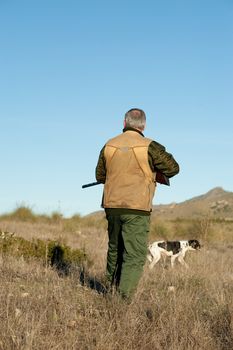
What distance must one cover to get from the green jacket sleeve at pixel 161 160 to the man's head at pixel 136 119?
31cm

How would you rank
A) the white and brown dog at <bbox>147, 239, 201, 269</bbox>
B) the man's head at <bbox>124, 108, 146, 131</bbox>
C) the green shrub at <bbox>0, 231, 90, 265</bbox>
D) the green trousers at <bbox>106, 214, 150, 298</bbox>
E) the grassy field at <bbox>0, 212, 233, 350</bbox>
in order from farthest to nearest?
the white and brown dog at <bbox>147, 239, 201, 269</bbox> < the green shrub at <bbox>0, 231, 90, 265</bbox> < the man's head at <bbox>124, 108, 146, 131</bbox> < the green trousers at <bbox>106, 214, 150, 298</bbox> < the grassy field at <bbox>0, 212, 233, 350</bbox>

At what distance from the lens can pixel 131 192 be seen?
634 centimetres

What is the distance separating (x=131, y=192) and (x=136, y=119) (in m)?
0.86

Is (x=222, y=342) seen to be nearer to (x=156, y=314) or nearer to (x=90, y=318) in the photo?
(x=156, y=314)

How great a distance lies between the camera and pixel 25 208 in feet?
97.9

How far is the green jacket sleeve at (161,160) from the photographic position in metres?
6.34

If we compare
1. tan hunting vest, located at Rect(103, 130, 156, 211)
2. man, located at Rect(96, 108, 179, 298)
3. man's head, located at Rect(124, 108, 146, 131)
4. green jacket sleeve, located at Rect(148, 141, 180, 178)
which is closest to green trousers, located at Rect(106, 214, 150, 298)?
man, located at Rect(96, 108, 179, 298)

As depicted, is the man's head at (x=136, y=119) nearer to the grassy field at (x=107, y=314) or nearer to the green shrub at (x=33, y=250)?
the grassy field at (x=107, y=314)

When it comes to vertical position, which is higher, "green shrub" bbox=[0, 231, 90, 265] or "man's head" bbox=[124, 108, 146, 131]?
"man's head" bbox=[124, 108, 146, 131]

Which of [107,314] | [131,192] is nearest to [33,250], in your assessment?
[131,192]

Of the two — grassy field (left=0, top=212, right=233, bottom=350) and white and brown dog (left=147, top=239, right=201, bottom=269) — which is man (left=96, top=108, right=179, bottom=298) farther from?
white and brown dog (left=147, top=239, right=201, bottom=269)

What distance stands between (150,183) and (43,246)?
468cm

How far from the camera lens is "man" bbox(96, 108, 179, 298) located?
6.33 metres

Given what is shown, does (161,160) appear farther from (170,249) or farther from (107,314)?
(170,249)
